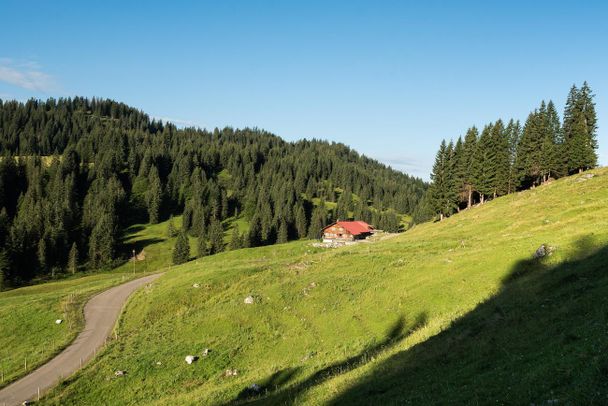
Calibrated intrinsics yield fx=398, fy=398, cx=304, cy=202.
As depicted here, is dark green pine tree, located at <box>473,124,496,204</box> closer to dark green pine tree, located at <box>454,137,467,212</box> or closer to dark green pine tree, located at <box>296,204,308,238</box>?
dark green pine tree, located at <box>454,137,467,212</box>

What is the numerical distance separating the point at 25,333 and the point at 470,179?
8561 cm

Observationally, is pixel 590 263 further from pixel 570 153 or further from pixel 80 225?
pixel 80 225

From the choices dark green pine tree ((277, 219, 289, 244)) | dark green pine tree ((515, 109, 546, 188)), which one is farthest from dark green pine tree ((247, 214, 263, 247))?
dark green pine tree ((515, 109, 546, 188))

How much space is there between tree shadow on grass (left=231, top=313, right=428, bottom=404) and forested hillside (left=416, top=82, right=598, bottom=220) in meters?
66.2

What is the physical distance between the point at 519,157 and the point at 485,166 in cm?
880

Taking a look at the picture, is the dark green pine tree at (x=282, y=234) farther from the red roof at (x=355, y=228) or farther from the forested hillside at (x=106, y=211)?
the red roof at (x=355, y=228)

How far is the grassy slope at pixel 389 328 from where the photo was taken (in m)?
15.0

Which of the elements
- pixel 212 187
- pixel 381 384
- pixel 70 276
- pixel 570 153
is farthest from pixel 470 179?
pixel 212 187

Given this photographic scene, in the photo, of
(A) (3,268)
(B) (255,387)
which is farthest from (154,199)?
(B) (255,387)

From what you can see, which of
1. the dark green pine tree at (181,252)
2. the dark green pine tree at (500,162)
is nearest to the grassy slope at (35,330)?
the dark green pine tree at (181,252)

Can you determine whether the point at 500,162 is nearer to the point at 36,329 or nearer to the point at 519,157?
the point at 519,157

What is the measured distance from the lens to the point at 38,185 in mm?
160500

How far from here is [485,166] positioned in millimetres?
87812

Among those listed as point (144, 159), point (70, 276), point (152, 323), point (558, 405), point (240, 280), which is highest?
point (144, 159)
